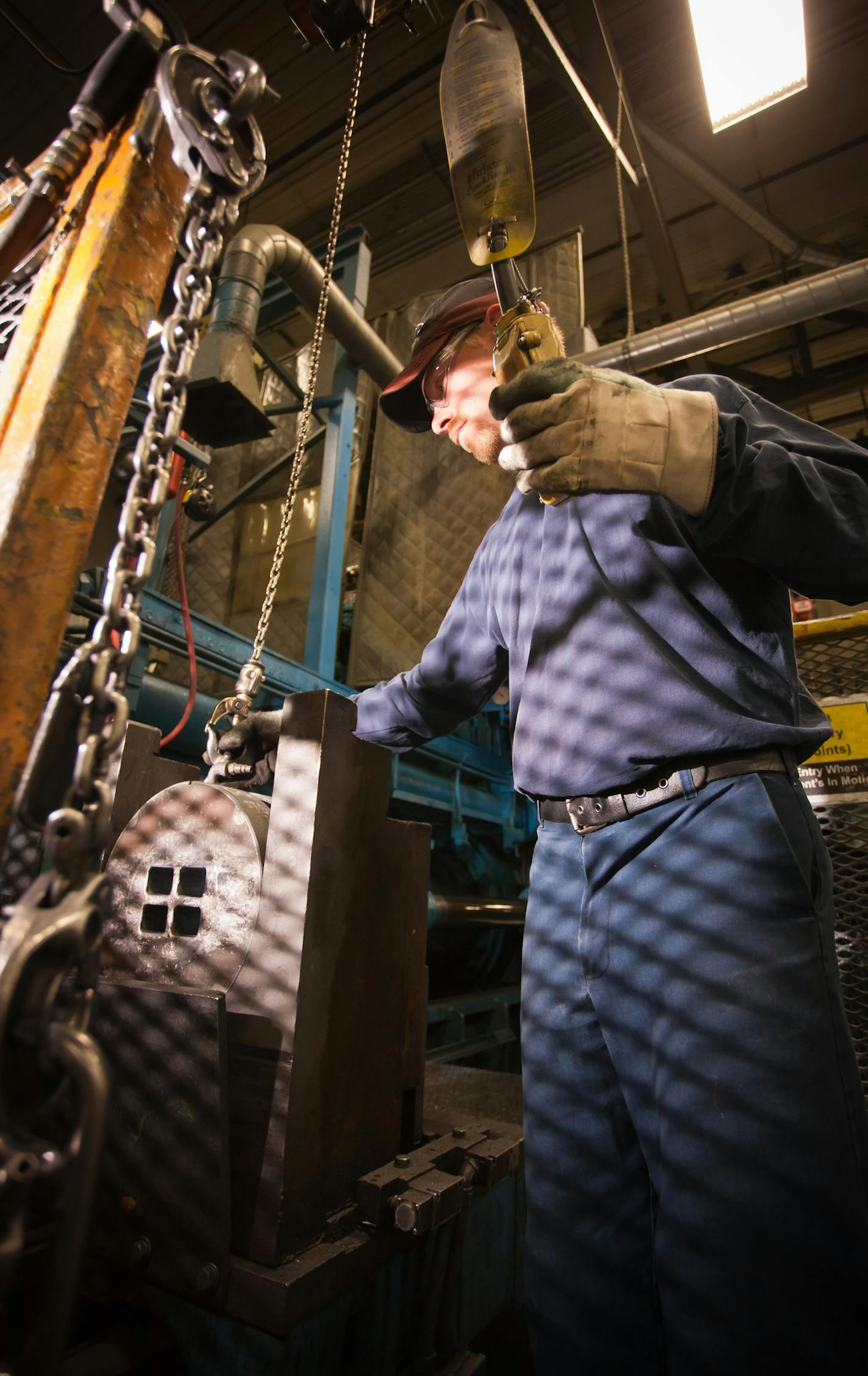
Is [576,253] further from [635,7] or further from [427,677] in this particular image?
[427,677]

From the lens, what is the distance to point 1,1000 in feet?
1.27

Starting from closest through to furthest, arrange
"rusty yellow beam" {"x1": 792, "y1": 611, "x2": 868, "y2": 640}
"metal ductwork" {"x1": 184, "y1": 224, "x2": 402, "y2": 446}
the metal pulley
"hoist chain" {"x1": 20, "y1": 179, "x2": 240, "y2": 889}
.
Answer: "hoist chain" {"x1": 20, "y1": 179, "x2": 240, "y2": 889} < the metal pulley < "rusty yellow beam" {"x1": 792, "y1": 611, "x2": 868, "y2": 640} < "metal ductwork" {"x1": 184, "y1": 224, "x2": 402, "y2": 446}

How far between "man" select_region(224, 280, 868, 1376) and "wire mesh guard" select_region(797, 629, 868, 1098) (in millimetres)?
806

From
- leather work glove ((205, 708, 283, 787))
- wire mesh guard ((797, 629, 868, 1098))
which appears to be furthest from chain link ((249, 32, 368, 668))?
wire mesh guard ((797, 629, 868, 1098))

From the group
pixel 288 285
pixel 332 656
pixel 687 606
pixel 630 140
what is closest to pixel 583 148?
pixel 630 140

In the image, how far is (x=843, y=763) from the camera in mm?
1746

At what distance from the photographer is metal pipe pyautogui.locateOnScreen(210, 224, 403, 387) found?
3.17 m

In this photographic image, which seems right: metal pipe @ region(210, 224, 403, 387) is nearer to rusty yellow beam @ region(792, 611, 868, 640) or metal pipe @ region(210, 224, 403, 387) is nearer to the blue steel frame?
the blue steel frame

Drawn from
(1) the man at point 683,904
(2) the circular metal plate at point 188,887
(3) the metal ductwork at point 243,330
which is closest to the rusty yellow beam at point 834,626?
(1) the man at point 683,904

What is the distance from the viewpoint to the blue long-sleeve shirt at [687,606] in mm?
945

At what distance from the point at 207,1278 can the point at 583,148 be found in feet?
19.3

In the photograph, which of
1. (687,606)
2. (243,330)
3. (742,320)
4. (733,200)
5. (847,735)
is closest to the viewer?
(687,606)

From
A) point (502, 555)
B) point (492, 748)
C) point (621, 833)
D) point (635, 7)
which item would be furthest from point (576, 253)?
point (621, 833)

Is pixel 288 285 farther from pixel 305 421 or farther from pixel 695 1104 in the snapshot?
pixel 695 1104
